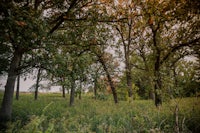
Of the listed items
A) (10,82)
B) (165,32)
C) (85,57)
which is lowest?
(10,82)

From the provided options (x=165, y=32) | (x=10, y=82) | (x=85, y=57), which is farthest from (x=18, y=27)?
(x=165, y=32)

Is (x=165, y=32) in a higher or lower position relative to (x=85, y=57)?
higher

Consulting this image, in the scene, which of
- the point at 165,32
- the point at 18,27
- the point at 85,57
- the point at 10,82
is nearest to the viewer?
the point at 18,27

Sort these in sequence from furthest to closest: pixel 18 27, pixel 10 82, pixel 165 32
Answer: pixel 165 32, pixel 10 82, pixel 18 27

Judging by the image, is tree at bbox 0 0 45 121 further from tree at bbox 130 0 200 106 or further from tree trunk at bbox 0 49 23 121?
tree at bbox 130 0 200 106

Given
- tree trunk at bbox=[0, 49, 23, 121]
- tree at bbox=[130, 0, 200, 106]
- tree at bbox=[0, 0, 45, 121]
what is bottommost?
tree trunk at bbox=[0, 49, 23, 121]

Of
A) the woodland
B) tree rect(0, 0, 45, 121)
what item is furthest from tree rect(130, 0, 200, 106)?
tree rect(0, 0, 45, 121)

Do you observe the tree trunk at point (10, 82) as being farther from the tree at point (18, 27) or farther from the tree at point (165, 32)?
the tree at point (165, 32)

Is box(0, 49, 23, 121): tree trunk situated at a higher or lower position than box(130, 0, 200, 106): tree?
lower

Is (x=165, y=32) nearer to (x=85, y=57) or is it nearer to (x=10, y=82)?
(x=85, y=57)

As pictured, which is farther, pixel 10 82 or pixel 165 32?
pixel 165 32

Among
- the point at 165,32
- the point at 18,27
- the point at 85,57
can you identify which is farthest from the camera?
the point at 165,32

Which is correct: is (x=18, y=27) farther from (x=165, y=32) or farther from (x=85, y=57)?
(x=165, y=32)

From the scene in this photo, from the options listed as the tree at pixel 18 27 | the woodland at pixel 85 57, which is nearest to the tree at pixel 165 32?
the woodland at pixel 85 57
